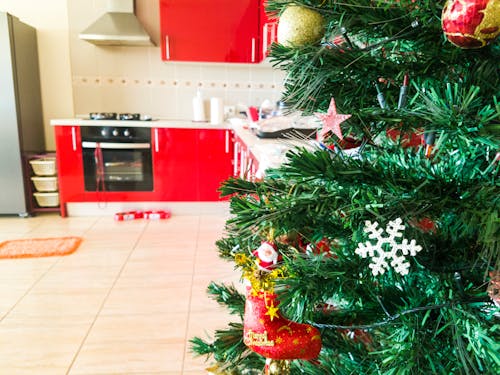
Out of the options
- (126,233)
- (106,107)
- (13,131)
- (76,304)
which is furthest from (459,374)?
(106,107)

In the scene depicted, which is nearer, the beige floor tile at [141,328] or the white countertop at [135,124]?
the beige floor tile at [141,328]

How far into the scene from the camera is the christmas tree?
0.37m

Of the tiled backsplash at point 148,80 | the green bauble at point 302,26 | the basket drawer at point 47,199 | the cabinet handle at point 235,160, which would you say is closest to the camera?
the green bauble at point 302,26

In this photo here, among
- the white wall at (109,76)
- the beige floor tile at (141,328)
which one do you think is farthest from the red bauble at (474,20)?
the white wall at (109,76)

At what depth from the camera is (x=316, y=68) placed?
0.46 meters

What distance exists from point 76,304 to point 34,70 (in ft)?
8.05

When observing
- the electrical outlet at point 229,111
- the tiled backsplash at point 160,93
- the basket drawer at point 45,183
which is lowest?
the basket drawer at point 45,183

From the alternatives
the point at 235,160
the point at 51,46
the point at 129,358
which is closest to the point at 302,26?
the point at 129,358

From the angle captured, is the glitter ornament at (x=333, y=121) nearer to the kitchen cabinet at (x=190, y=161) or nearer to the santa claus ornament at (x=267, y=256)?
the santa claus ornament at (x=267, y=256)

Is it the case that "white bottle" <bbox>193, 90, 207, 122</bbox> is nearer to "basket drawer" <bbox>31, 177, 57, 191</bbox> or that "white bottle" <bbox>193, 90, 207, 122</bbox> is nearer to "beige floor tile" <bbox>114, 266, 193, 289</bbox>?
"basket drawer" <bbox>31, 177, 57, 191</bbox>

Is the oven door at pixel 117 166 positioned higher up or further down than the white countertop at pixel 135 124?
further down

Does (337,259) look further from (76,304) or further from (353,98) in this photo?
(76,304)

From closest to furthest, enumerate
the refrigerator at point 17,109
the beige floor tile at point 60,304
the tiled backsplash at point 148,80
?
1. the beige floor tile at point 60,304
2. the refrigerator at point 17,109
3. the tiled backsplash at point 148,80

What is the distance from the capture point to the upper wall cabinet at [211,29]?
3238mm
